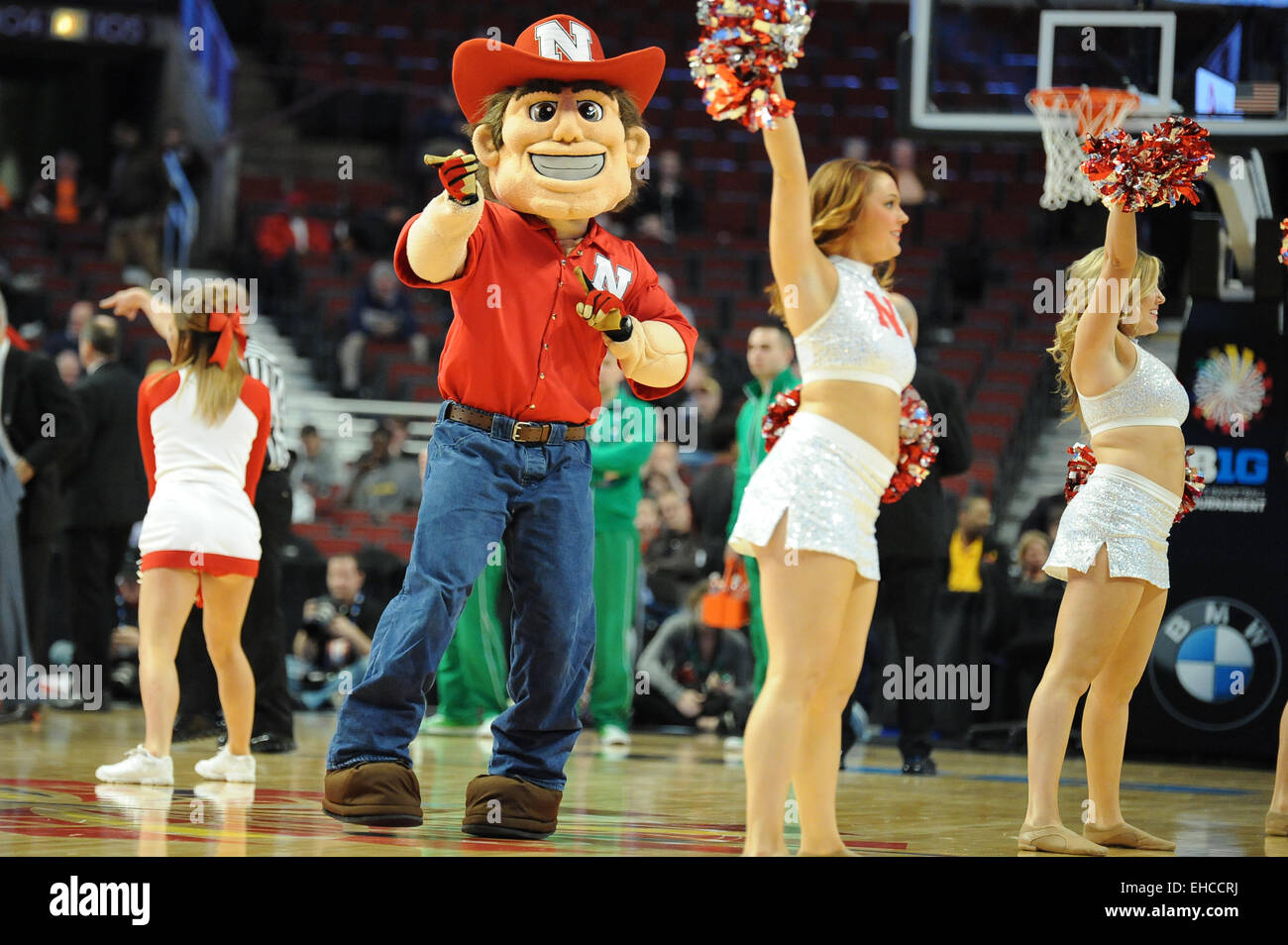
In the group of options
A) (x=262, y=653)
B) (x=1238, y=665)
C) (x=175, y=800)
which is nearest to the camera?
(x=175, y=800)

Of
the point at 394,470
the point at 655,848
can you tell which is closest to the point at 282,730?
the point at 655,848

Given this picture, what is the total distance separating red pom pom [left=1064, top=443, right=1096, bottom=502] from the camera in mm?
4773

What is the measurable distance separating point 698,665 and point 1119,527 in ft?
15.2

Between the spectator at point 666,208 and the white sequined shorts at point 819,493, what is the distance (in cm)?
1187

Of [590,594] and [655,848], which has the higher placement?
[590,594]

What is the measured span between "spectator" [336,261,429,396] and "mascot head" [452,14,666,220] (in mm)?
9355

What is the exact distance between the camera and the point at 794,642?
354 centimetres

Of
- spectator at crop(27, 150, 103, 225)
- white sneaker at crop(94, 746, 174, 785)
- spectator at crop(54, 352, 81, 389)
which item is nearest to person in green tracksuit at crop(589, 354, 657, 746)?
white sneaker at crop(94, 746, 174, 785)

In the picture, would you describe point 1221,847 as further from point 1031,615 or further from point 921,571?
point 1031,615

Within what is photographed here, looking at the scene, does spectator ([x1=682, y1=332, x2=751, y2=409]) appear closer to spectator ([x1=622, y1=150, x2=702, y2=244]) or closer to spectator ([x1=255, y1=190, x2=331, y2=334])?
spectator ([x1=622, y1=150, x2=702, y2=244])

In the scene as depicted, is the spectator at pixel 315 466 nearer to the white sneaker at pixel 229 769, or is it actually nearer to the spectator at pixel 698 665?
the spectator at pixel 698 665

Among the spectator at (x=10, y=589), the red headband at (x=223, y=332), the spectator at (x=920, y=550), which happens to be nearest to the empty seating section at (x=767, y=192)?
the spectator at (x=920, y=550)

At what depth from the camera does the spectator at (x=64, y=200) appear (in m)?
16.5

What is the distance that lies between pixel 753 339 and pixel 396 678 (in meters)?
3.25
